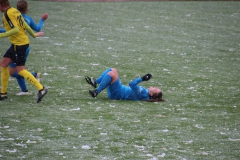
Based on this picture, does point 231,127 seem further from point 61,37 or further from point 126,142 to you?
point 61,37

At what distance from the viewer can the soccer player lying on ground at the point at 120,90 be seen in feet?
33.0

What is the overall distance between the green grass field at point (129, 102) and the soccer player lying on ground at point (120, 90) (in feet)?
0.67

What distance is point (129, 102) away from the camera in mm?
10172

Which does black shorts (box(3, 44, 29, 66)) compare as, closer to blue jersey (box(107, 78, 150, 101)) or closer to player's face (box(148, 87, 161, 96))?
blue jersey (box(107, 78, 150, 101))

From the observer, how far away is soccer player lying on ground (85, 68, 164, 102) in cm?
1007

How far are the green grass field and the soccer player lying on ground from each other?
0.20 m

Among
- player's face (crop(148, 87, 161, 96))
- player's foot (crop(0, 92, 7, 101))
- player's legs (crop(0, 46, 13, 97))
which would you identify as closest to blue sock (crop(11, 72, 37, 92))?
player's legs (crop(0, 46, 13, 97))

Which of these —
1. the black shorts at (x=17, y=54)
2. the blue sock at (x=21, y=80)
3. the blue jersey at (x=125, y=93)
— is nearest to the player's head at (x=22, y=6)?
the black shorts at (x=17, y=54)

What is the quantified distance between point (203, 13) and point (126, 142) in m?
19.5

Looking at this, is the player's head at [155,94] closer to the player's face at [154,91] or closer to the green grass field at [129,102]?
the player's face at [154,91]

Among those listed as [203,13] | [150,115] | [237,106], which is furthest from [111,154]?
[203,13]

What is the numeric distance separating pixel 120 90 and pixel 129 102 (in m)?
0.33

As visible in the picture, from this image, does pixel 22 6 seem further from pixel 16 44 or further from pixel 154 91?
pixel 154 91

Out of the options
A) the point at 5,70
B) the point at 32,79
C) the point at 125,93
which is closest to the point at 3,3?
the point at 5,70
